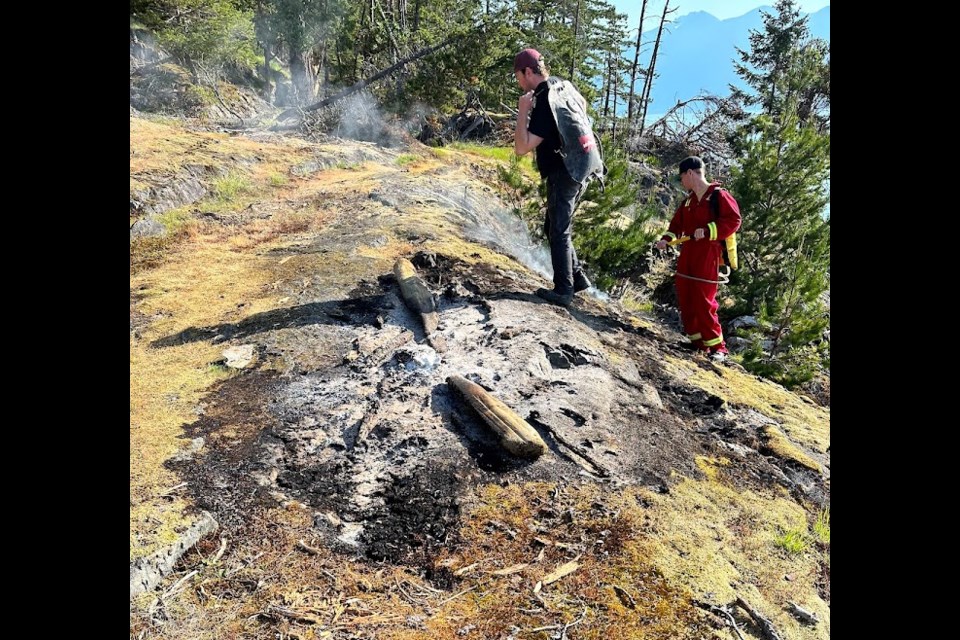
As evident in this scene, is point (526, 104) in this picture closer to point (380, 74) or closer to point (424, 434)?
A: point (424, 434)

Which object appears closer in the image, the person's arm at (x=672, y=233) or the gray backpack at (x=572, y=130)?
the gray backpack at (x=572, y=130)

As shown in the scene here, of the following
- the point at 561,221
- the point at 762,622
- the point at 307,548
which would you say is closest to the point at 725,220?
the point at 561,221

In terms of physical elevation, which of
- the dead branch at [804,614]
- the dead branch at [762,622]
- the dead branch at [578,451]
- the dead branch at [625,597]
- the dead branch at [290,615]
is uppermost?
the dead branch at [578,451]

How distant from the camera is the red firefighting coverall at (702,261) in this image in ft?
19.5

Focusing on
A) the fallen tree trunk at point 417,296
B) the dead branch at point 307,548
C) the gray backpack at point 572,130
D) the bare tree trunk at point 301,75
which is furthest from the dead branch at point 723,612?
the bare tree trunk at point 301,75

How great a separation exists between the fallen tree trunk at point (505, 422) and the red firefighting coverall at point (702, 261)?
130 inches

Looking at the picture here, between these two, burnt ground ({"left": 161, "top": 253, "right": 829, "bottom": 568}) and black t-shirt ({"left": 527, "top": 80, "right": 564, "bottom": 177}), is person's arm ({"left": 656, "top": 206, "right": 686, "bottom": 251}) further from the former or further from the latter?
black t-shirt ({"left": 527, "top": 80, "right": 564, "bottom": 177})

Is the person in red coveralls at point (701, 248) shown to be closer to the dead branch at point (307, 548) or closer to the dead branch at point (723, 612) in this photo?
the dead branch at point (723, 612)

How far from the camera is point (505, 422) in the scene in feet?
11.7

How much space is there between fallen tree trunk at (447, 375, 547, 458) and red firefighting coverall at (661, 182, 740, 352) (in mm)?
3295

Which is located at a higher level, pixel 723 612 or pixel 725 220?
pixel 725 220

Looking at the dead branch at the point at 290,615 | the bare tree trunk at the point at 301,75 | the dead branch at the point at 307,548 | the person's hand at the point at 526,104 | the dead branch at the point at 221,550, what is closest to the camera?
the dead branch at the point at 290,615

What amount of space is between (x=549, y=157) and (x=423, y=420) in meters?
3.00

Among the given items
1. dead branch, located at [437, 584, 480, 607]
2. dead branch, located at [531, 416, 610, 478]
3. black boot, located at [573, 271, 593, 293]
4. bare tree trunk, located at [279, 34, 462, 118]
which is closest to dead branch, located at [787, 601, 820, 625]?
dead branch, located at [531, 416, 610, 478]
